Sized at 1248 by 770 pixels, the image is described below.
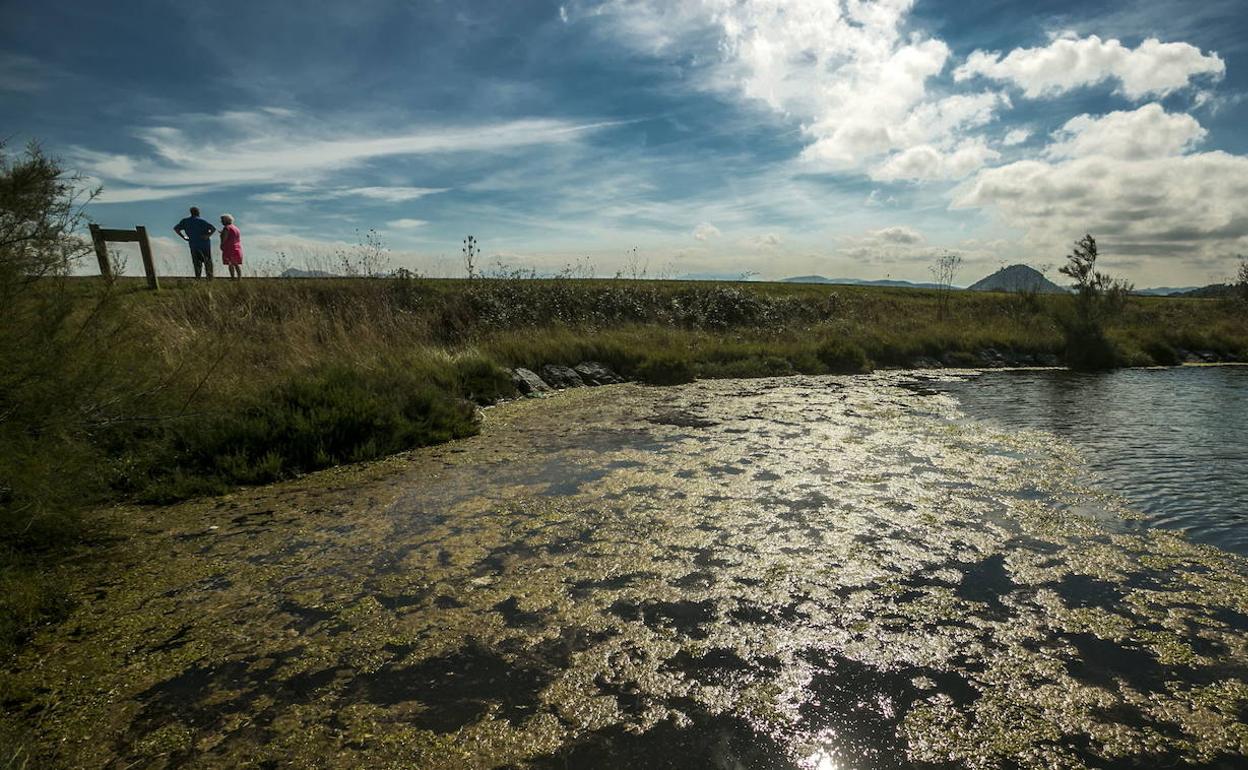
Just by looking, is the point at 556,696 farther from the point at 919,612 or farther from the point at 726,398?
the point at 726,398

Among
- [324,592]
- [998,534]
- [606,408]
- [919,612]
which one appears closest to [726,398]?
[606,408]

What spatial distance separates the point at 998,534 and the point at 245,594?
4.90 metres

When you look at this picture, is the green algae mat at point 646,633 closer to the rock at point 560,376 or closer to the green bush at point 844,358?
the rock at point 560,376

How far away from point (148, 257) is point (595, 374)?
9441 millimetres

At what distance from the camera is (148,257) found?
466 inches

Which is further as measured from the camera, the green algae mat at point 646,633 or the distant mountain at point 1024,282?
the distant mountain at point 1024,282

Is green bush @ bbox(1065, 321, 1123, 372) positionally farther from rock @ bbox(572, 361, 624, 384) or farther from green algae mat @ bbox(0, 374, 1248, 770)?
green algae mat @ bbox(0, 374, 1248, 770)

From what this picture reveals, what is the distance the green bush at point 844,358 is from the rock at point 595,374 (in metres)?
4.99

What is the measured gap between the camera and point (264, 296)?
1143 centimetres

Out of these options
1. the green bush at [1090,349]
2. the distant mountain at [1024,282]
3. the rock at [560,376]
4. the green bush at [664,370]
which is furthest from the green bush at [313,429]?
the distant mountain at [1024,282]

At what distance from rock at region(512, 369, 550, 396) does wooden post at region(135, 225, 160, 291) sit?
25.5 ft

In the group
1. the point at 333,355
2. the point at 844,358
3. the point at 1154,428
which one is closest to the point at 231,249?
the point at 333,355

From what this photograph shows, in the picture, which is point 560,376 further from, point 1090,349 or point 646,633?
point 1090,349

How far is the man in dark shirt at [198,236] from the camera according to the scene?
12.7 meters
